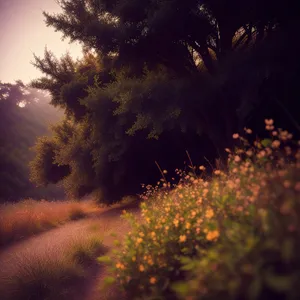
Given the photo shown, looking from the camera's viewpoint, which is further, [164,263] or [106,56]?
[106,56]

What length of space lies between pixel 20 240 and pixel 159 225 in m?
5.92

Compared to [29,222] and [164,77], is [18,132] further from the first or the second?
[164,77]

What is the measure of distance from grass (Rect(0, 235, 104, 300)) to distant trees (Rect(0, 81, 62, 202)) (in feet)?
66.4

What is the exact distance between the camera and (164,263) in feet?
8.86

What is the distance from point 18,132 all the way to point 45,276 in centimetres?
3454

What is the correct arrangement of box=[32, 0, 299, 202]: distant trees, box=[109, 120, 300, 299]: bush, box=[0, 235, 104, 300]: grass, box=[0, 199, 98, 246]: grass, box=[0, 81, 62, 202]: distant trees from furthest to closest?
box=[0, 81, 62, 202]: distant trees < box=[0, 199, 98, 246]: grass < box=[32, 0, 299, 202]: distant trees < box=[0, 235, 104, 300]: grass < box=[109, 120, 300, 299]: bush

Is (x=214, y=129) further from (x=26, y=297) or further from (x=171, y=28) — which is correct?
(x=26, y=297)

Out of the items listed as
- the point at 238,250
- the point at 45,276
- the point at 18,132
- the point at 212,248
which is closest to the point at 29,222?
the point at 45,276

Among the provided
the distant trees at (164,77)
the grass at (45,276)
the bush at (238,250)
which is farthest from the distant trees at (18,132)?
the bush at (238,250)

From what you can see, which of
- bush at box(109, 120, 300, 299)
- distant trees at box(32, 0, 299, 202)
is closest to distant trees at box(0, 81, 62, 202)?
distant trees at box(32, 0, 299, 202)

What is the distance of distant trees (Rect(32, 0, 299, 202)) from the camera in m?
5.93

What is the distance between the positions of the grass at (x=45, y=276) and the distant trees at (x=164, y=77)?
3.90m

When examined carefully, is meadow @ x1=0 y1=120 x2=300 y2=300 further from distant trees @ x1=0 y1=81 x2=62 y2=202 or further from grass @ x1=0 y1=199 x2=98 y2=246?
distant trees @ x1=0 y1=81 x2=62 y2=202

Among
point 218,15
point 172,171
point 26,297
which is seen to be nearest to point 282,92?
point 218,15
